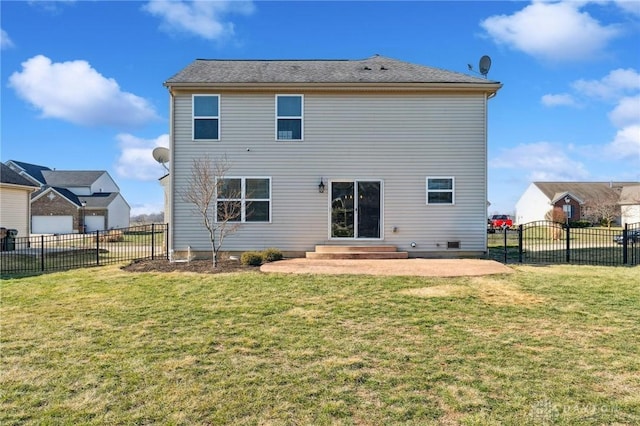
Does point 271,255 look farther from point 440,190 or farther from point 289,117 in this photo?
point 440,190

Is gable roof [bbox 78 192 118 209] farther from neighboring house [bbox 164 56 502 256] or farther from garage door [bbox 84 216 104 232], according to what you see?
neighboring house [bbox 164 56 502 256]

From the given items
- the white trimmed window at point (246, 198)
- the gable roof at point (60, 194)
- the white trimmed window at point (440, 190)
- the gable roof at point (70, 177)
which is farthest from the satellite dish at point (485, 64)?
the gable roof at point (70, 177)

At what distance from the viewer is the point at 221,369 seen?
3.66m

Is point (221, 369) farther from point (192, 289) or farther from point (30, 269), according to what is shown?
point (30, 269)

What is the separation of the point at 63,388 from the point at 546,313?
6.47m

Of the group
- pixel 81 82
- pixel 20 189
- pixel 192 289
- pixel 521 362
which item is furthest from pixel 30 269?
pixel 521 362

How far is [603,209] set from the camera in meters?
32.8

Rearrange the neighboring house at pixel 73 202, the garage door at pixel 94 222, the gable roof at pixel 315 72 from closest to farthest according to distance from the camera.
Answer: the gable roof at pixel 315 72
the neighboring house at pixel 73 202
the garage door at pixel 94 222

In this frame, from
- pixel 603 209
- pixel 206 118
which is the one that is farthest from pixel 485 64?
pixel 603 209

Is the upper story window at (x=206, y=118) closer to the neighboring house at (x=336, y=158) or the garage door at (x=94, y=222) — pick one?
the neighboring house at (x=336, y=158)

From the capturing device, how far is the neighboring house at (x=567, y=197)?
4075 centimetres

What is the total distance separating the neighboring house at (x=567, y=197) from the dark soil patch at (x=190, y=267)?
4099 cm

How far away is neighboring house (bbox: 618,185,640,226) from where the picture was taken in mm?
37938

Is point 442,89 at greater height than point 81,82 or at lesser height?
lesser
